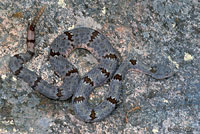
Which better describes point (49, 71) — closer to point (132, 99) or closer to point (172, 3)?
Result: point (132, 99)

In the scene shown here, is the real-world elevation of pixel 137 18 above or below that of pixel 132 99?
above

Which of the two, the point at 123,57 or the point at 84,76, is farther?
the point at 123,57

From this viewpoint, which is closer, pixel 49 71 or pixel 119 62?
pixel 49 71

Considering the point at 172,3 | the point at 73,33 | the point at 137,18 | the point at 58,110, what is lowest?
the point at 58,110

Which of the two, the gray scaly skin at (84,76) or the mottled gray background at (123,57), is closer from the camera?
the mottled gray background at (123,57)

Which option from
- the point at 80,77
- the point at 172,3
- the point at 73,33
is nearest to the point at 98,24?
the point at 73,33
